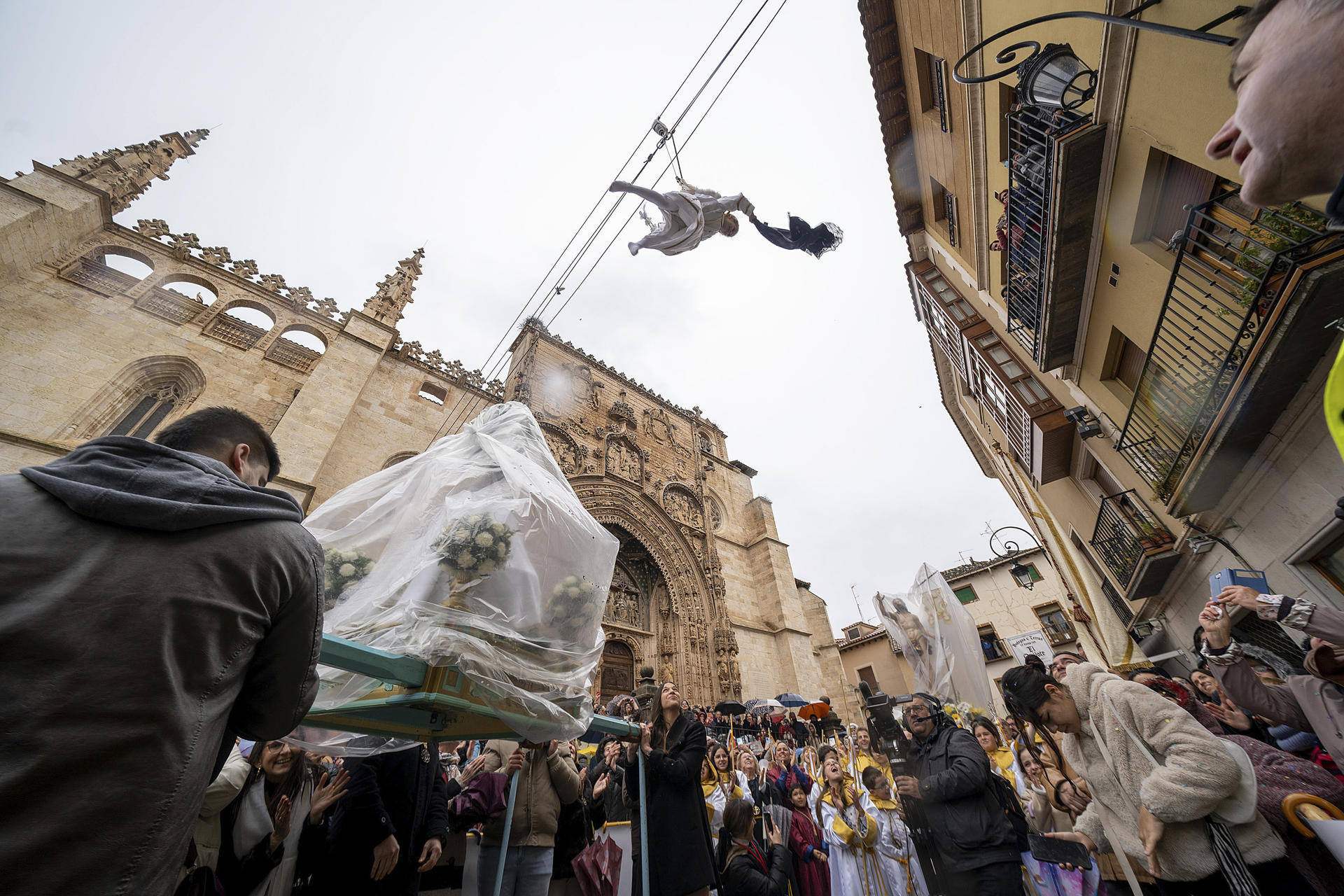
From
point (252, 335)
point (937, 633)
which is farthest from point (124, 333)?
point (937, 633)

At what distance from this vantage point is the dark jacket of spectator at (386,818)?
276 cm

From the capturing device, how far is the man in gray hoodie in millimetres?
893

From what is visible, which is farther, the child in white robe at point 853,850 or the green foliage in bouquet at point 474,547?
the child in white robe at point 853,850

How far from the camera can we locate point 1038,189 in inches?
233

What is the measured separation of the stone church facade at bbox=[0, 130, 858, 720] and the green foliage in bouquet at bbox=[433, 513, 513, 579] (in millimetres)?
8703

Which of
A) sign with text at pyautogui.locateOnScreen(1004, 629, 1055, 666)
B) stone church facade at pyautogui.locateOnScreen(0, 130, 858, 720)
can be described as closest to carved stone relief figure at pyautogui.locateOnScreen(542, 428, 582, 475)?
stone church facade at pyautogui.locateOnScreen(0, 130, 858, 720)

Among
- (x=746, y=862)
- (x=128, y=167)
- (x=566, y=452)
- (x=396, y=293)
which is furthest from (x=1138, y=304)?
(x=128, y=167)

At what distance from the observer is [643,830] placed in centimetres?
311

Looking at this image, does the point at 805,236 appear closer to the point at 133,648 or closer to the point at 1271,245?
the point at 1271,245

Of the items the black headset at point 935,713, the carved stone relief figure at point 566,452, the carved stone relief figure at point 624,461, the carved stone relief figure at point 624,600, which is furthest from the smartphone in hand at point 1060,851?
the carved stone relief figure at point 624,461

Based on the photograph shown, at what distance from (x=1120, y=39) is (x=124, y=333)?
54.1 ft

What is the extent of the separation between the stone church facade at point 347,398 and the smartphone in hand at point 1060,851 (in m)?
10.6

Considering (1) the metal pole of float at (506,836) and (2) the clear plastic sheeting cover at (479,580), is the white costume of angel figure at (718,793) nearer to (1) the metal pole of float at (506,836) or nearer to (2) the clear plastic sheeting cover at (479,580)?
(1) the metal pole of float at (506,836)

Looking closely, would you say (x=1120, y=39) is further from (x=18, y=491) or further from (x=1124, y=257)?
(x=18, y=491)
